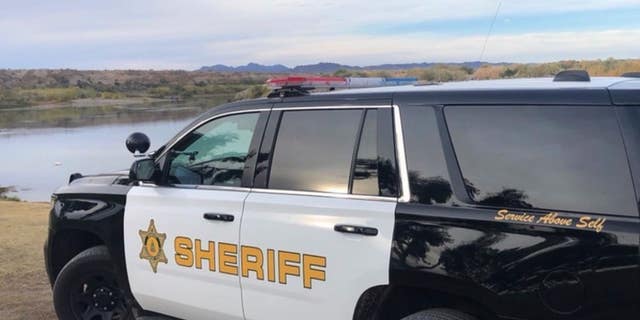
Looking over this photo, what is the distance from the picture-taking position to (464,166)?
128 inches

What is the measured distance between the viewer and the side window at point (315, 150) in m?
3.72

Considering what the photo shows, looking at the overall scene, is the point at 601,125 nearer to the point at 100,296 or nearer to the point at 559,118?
the point at 559,118

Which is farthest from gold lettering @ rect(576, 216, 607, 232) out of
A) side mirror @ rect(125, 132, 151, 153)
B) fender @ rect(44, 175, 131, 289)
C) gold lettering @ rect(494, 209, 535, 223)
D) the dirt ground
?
the dirt ground

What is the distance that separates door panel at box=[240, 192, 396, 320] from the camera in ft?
11.3

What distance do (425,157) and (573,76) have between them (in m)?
0.84

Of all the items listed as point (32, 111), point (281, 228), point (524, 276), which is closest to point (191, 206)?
point (281, 228)

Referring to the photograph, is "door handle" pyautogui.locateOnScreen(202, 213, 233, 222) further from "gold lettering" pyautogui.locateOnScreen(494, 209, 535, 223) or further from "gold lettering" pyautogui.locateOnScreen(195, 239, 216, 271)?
"gold lettering" pyautogui.locateOnScreen(494, 209, 535, 223)

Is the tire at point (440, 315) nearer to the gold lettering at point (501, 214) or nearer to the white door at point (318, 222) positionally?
the white door at point (318, 222)

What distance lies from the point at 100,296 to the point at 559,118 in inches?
140

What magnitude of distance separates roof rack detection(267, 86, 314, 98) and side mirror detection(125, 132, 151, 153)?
126cm

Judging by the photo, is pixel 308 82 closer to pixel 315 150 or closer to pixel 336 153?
pixel 315 150

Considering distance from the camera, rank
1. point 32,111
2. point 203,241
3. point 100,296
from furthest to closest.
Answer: point 32,111 < point 100,296 < point 203,241

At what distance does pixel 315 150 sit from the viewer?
3.87 metres

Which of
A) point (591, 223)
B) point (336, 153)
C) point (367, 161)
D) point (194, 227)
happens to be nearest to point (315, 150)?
point (336, 153)
